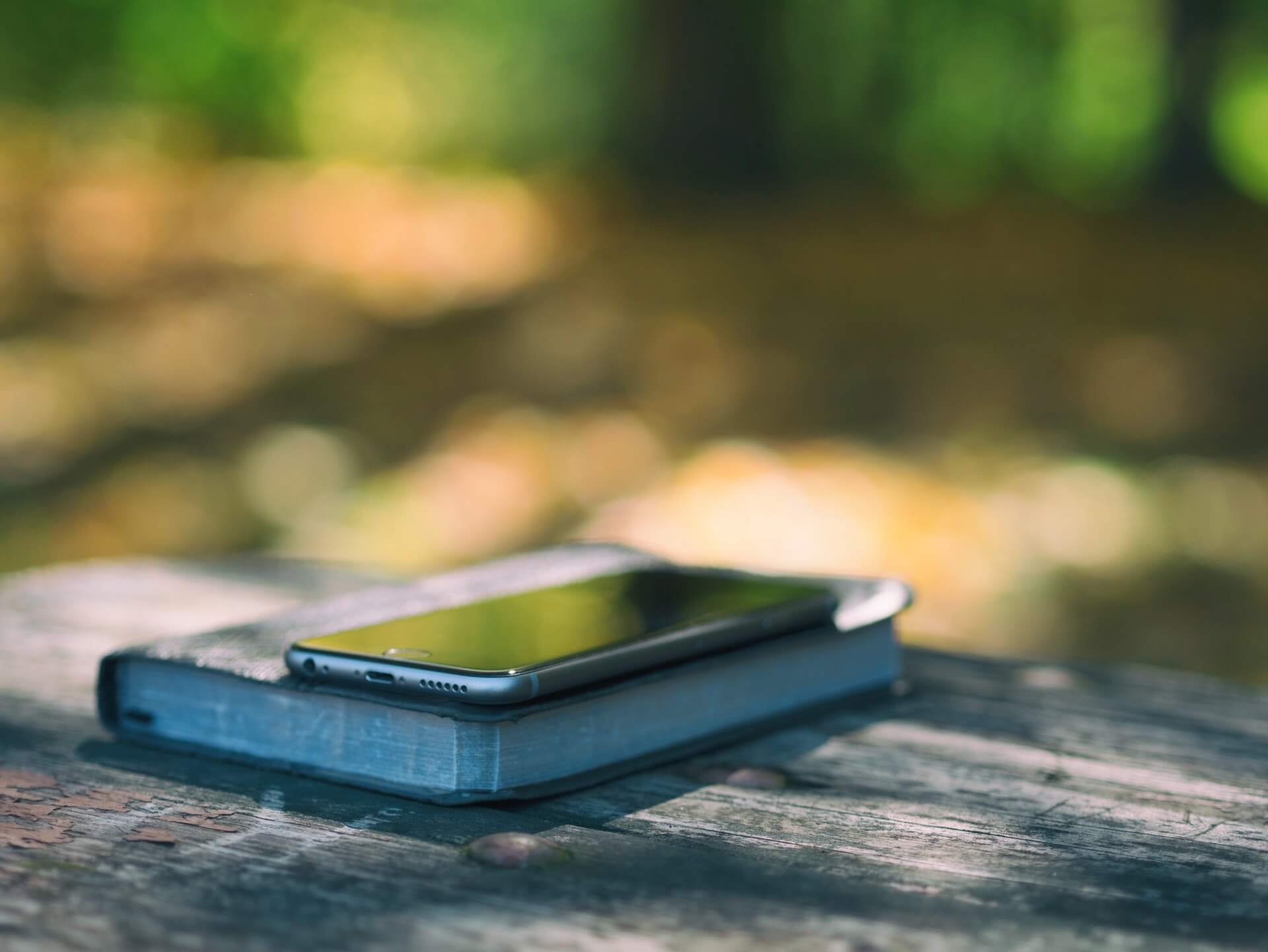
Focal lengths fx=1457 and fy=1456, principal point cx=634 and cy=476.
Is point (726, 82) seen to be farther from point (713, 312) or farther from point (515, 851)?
point (515, 851)

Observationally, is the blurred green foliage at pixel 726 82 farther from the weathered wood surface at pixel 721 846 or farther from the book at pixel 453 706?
the weathered wood surface at pixel 721 846

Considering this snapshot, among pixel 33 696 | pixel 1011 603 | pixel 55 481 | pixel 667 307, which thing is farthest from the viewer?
pixel 667 307

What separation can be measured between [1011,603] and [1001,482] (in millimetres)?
619

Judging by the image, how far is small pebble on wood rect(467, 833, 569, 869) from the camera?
2.22 feet

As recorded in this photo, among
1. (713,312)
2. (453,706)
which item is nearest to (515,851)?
(453,706)

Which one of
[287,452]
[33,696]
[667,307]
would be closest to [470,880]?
[33,696]

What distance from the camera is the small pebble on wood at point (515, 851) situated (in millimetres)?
676

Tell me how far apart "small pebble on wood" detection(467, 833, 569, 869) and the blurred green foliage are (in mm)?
5270

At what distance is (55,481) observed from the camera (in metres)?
4.41

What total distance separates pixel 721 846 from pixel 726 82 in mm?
5345

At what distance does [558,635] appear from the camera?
0.84 meters

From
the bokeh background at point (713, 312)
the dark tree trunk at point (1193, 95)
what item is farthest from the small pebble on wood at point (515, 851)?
the dark tree trunk at point (1193, 95)

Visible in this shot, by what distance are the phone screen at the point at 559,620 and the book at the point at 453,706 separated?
0.02 metres

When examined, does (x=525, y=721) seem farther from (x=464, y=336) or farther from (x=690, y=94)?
(x=690, y=94)
